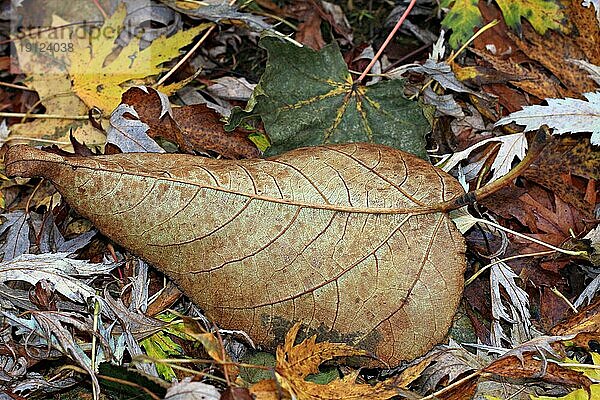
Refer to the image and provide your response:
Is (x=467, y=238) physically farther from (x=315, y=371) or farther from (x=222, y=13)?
(x=222, y=13)

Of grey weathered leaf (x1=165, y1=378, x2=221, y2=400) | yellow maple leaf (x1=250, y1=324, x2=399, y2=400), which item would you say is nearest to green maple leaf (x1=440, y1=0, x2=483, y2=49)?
yellow maple leaf (x1=250, y1=324, x2=399, y2=400)

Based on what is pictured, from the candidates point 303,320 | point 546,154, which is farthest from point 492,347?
point 546,154

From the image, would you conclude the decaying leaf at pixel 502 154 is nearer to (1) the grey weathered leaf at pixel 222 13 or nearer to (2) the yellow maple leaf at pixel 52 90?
(1) the grey weathered leaf at pixel 222 13

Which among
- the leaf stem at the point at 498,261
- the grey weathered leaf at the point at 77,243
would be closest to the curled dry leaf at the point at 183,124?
the grey weathered leaf at the point at 77,243

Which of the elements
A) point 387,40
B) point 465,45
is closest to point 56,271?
point 387,40

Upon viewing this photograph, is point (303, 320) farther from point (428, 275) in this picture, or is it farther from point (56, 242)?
point (56, 242)

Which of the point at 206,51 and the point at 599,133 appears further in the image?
the point at 206,51

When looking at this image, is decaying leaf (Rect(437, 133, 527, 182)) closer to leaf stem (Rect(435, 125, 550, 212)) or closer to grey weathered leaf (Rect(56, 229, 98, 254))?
leaf stem (Rect(435, 125, 550, 212))
